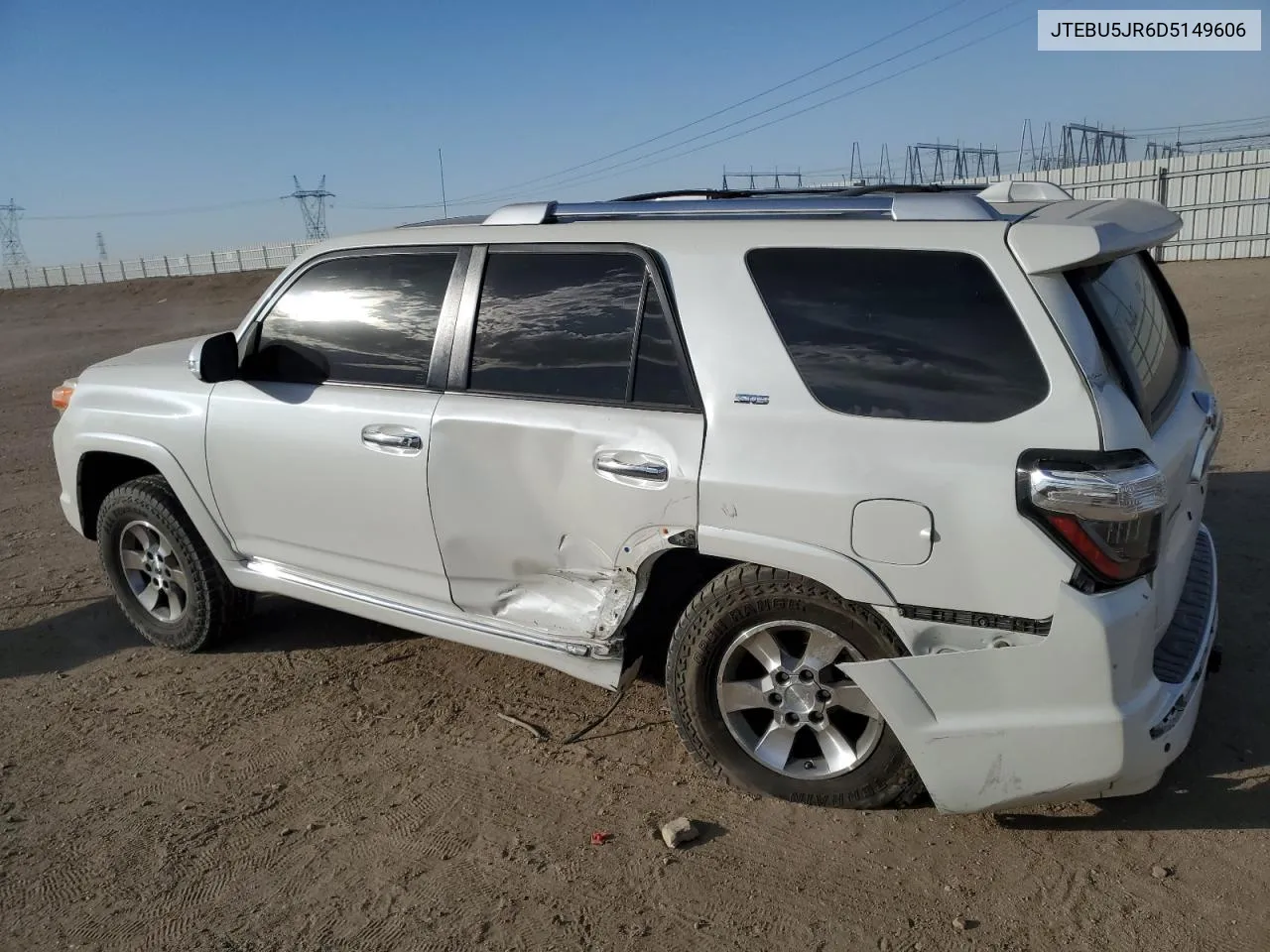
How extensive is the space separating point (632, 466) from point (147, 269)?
194ft

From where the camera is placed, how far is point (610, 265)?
335 centimetres

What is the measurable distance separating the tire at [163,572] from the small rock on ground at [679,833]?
8.22 ft

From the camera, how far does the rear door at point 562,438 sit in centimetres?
317

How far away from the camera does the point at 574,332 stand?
135 inches

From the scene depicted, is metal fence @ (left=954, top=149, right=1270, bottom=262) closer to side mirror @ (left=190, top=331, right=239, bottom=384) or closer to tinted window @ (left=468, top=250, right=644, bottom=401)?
tinted window @ (left=468, top=250, right=644, bottom=401)

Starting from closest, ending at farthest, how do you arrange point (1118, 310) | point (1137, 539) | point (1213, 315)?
point (1137, 539), point (1118, 310), point (1213, 315)

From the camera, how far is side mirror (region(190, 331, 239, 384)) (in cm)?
404

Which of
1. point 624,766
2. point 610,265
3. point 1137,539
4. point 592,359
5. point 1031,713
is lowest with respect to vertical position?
point 624,766

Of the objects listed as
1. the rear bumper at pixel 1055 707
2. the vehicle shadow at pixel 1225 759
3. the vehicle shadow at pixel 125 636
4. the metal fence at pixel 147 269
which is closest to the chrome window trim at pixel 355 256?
the vehicle shadow at pixel 125 636

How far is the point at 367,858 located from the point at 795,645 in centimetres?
147

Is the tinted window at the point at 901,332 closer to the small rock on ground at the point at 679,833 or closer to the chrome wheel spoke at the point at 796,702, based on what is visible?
the chrome wheel spoke at the point at 796,702

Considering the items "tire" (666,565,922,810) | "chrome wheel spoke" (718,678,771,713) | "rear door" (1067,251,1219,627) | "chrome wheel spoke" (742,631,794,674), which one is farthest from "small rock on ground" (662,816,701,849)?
"rear door" (1067,251,1219,627)

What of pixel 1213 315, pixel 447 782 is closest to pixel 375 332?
pixel 447 782

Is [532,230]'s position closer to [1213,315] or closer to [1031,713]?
[1031,713]
